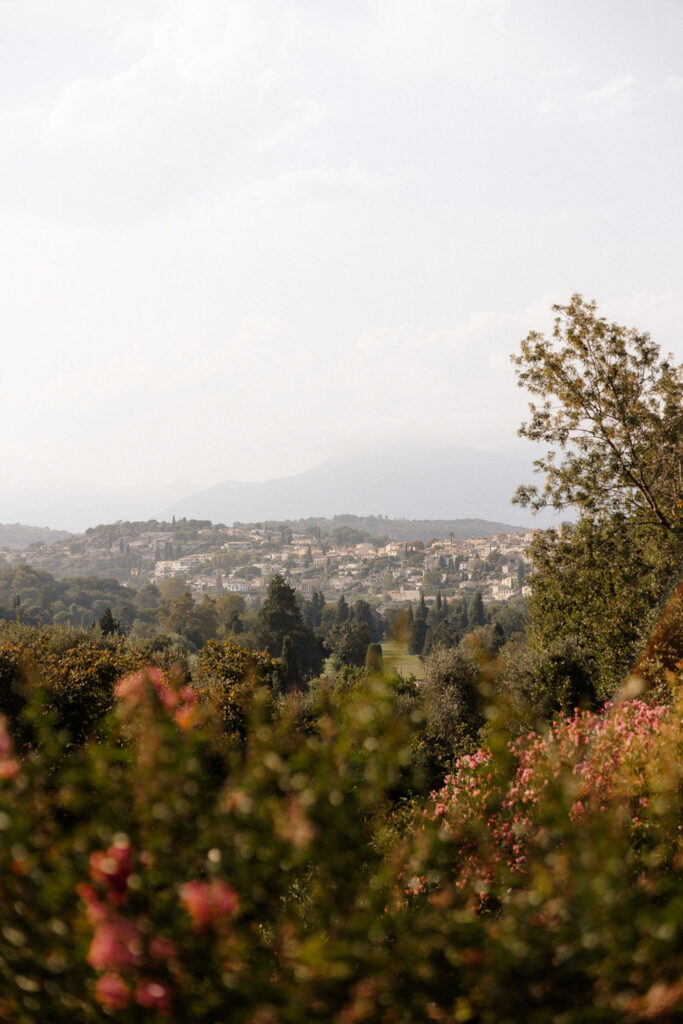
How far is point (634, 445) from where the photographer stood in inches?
525

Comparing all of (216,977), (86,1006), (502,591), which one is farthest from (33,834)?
(502,591)

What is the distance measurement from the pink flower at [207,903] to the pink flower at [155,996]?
254mm

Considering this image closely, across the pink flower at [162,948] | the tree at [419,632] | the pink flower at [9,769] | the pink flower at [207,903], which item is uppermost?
the pink flower at [9,769]

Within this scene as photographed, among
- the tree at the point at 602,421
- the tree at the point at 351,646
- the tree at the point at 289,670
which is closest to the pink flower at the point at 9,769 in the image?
the tree at the point at 602,421

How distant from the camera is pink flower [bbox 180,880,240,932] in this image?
2539 mm

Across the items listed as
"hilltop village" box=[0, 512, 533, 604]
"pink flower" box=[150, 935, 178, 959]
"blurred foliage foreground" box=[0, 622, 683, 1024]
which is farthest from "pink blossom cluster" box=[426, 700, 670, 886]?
"hilltop village" box=[0, 512, 533, 604]

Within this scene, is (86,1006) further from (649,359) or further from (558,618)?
(558,618)

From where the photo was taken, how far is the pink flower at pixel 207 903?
2539mm

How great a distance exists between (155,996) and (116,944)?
31 centimetres

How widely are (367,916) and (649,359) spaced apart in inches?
507

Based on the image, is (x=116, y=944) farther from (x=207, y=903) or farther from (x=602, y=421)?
(x=602, y=421)

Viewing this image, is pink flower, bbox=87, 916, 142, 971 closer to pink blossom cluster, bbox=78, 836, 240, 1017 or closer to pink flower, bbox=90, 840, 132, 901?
pink blossom cluster, bbox=78, 836, 240, 1017

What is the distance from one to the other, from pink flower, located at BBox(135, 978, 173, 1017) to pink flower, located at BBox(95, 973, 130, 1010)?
5 centimetres

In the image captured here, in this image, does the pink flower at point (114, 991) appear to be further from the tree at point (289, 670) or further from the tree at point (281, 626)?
the tree at point (281, 626)
